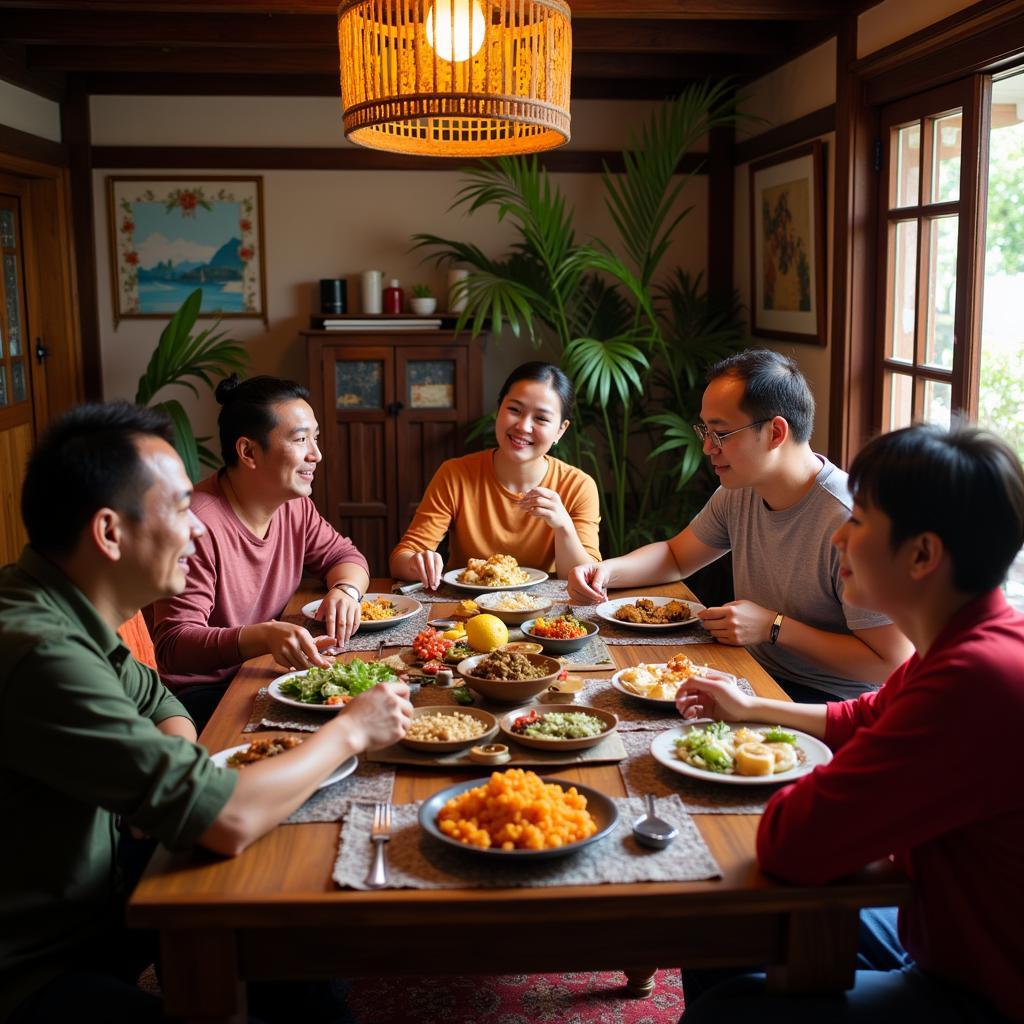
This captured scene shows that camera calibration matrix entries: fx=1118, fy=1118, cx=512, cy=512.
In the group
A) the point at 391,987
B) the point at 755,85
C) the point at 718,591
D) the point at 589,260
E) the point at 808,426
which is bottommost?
the point at 391,987

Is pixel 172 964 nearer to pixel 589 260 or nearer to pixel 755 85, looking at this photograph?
pixel 589 260

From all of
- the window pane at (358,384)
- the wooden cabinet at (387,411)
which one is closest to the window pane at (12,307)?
the wooden cabinet at (387,411)

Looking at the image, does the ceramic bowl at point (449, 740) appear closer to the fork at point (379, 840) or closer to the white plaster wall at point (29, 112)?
the fork at point (379, 840)

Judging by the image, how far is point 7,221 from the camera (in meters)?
4.95

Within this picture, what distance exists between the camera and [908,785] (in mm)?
1322

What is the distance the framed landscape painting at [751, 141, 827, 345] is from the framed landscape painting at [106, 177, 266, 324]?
234 centimetres

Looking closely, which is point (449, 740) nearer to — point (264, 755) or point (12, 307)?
point (264, 755)

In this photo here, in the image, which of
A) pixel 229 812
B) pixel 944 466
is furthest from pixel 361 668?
pixel 944 466

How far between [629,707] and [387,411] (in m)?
3.24

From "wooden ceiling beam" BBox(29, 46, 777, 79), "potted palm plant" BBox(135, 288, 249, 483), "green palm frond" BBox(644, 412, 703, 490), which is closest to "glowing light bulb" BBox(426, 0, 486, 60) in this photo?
"green palm frond" BBox(644, 412, 703, 490)

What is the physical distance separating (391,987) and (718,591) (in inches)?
107

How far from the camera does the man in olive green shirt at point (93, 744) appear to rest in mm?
1374

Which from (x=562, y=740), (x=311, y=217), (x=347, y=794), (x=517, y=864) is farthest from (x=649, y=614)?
(x=311, y=217)

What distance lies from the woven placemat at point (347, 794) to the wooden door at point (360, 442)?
135 inches
